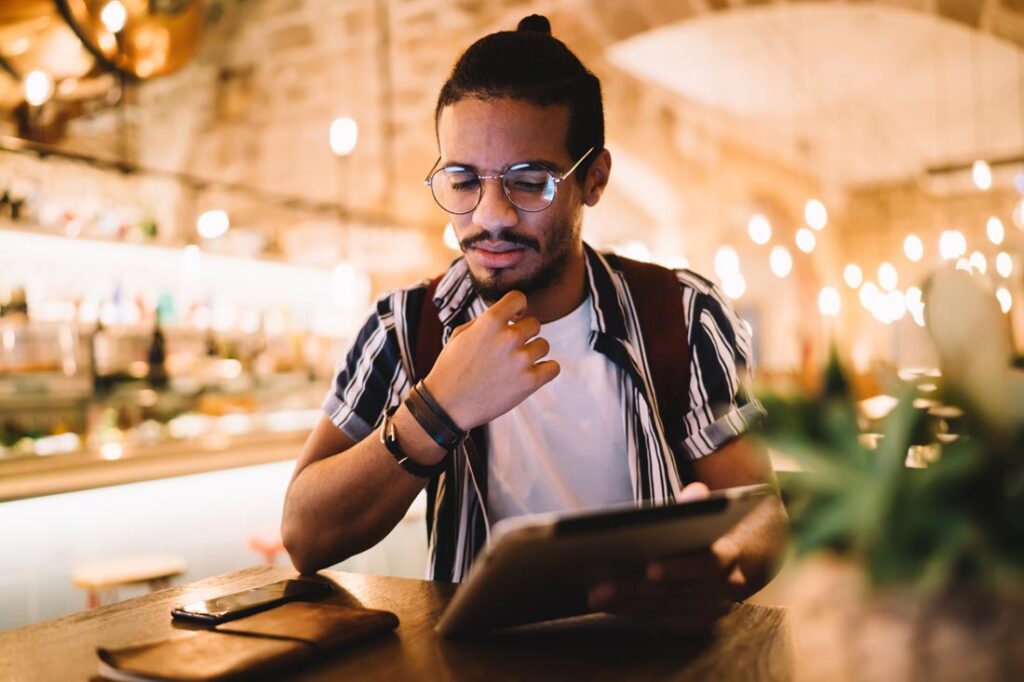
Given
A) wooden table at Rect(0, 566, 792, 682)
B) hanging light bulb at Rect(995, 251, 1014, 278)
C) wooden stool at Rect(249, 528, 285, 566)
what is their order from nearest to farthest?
wooden table at Rect(0, 566, 792, 682) → wooden stool at Rect(249, 528, 285, 566) → hanging light bulb at Rect(995, 251, 1014, 278)

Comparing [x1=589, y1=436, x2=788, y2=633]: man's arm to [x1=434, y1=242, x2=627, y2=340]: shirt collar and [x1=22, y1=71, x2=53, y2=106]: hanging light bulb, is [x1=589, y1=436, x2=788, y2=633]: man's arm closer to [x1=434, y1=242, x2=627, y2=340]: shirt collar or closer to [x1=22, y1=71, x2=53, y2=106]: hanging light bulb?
[x1=434, y1=242, x2=627, y2=340]: shirt collar

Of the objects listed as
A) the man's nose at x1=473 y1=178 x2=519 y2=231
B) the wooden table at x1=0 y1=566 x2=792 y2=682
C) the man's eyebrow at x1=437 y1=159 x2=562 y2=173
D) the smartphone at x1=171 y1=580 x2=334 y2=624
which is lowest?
the wooden table at x1=0 y1=566 x2=792 y2=682

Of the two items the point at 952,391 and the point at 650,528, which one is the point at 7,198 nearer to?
the point at 650,528

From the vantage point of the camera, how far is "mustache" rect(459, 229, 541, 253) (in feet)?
4.43

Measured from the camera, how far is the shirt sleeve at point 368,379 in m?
1.46

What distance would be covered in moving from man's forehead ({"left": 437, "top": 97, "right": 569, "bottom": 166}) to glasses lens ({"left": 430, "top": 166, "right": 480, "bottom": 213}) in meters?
0.02

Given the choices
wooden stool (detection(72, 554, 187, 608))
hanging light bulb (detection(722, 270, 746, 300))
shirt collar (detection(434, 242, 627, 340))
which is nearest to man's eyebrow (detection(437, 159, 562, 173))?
shirt collar (detection(434, 242, 627, 340))

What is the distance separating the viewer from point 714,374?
1.47 m

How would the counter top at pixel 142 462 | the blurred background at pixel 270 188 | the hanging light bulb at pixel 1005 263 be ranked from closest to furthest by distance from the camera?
the counter top at pixel 142 462 → the blurred background at pixel 270 188 → the hanging light bulb at pixel 1005 263

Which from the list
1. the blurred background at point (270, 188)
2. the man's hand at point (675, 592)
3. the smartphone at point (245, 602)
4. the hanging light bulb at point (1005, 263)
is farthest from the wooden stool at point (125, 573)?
the hanging light bulb at point (1005, 263)

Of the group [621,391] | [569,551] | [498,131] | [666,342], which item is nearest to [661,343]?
[666,342]

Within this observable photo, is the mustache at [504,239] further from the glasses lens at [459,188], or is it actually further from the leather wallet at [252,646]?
the leather wallet at [252,646]

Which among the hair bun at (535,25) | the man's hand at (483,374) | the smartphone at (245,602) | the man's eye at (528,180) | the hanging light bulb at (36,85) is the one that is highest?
the hanging light bulb at (36,85)

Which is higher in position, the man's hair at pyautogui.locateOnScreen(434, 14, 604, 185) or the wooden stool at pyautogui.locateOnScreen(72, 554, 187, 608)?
the man's hair at pyautogui.locateOnScreen(434, 14, 604, 185)
